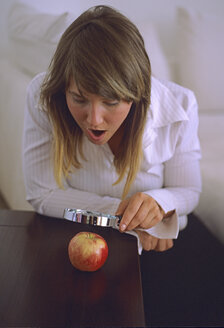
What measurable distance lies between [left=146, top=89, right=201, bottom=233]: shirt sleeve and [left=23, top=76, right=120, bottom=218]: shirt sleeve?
0.18 metres

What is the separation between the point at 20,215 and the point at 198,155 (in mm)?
488

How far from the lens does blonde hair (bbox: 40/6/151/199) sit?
0.67 m

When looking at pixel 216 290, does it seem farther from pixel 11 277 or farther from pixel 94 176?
pixel 11 277

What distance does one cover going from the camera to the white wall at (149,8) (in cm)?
120

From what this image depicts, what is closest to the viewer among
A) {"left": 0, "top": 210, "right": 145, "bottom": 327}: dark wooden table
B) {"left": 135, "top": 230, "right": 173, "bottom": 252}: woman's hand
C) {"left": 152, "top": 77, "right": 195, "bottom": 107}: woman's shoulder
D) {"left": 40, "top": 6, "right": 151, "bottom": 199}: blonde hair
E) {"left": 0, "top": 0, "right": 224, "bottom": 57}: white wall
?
{"left": 0, "top": 210, "right": 145, "bottom": 327}: dark wooden table

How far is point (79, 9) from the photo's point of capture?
110 cm

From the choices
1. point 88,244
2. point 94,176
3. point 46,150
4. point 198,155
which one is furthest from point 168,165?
point 88,244

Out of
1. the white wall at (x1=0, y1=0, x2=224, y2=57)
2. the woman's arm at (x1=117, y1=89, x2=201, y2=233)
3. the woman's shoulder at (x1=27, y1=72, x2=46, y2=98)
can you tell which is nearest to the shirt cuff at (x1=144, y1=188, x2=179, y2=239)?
the woman's arm at (x1=117, y1=89, x2=201, y2=233)

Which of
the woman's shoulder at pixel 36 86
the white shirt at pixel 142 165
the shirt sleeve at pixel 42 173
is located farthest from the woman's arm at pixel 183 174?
the woman's shoulder at pixel 36 86

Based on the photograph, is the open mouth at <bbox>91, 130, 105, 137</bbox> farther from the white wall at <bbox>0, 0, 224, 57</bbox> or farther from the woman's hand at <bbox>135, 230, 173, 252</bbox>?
the white wall at <bbox>0, 0, 224, 57</bbox>

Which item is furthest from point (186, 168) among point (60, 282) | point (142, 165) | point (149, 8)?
point (149, 8)

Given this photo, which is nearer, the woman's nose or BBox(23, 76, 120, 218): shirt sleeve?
the woman's nose

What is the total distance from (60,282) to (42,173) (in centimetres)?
37

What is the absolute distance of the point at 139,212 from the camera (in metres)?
0.78
